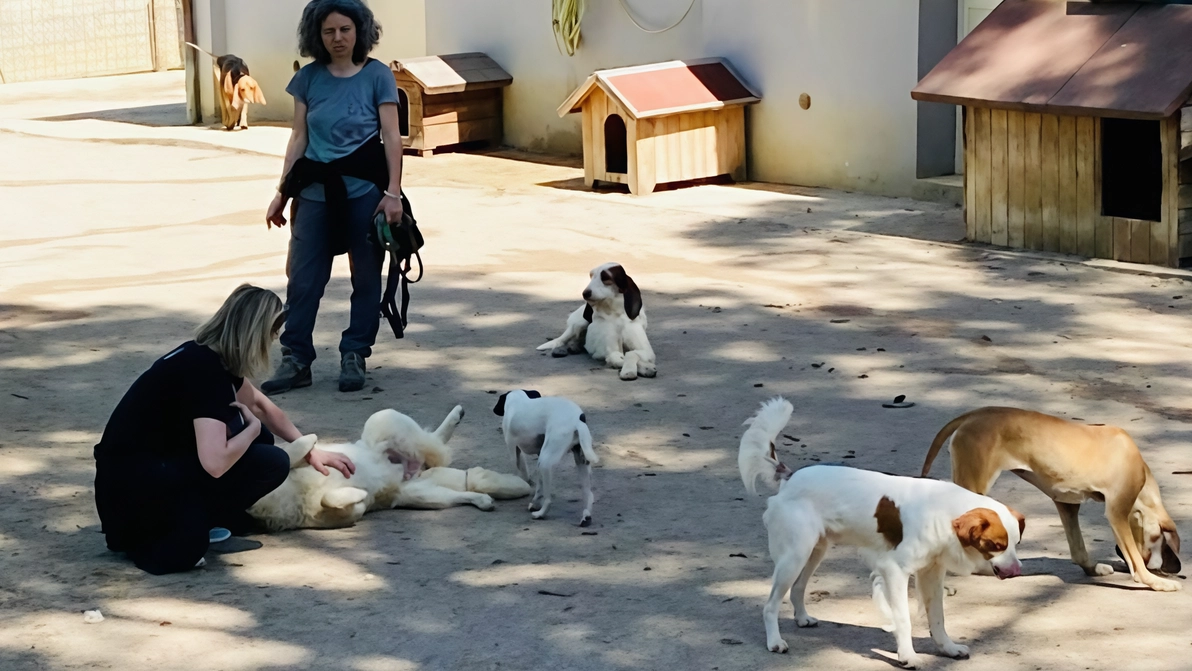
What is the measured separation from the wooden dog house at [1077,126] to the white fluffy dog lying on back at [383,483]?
5.44 m

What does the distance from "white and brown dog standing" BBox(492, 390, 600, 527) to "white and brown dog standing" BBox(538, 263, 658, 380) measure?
6.17 feet

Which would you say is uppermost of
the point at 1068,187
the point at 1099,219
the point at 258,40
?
the point at 258,40

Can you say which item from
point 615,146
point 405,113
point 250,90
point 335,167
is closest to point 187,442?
point 335,167

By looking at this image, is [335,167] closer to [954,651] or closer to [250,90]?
[954,651]

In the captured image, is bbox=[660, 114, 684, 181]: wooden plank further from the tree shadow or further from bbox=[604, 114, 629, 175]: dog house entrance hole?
the tree shadow

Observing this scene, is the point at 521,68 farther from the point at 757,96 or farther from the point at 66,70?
the point at 66,70

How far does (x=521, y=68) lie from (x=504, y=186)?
2.92m

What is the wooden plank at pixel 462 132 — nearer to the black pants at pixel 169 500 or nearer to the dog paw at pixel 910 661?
the black pants at pixel 169 500

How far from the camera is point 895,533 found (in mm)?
4273

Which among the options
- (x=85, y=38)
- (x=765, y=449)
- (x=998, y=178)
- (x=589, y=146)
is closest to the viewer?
(x=765, y=449)

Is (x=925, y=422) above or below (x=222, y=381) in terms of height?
below

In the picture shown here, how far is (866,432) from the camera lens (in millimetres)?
6648

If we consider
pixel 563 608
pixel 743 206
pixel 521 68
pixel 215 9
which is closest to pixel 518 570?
pixel 563 608

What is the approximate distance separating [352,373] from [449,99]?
8.96m
